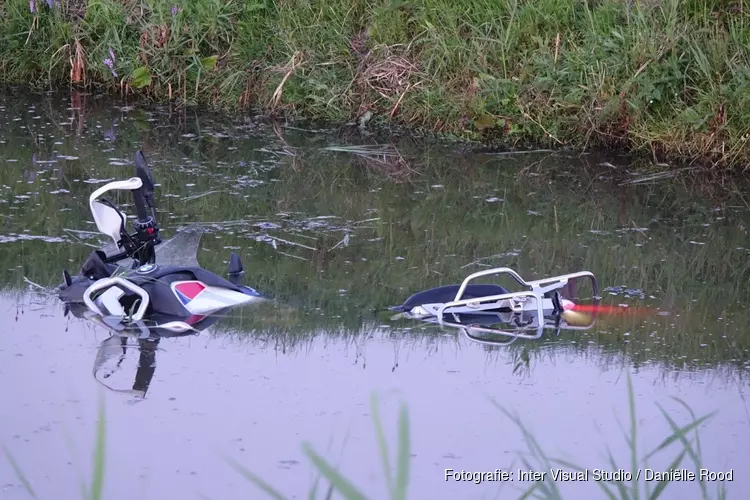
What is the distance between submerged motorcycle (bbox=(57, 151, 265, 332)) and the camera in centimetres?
497

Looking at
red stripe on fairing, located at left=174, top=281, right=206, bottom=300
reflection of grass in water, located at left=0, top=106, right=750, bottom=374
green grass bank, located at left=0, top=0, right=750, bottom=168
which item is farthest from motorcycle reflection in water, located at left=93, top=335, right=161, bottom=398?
green grass bank, located at left=0, top=0, right=750, bottom=168

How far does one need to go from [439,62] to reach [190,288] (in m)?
3.87

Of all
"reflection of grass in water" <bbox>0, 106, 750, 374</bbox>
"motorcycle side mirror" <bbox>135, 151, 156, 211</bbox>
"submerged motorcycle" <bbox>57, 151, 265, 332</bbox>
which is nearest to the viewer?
"submerged motorcycle" <bbox>57, 151, 265, 332</bbox>

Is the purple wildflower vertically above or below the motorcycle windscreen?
above

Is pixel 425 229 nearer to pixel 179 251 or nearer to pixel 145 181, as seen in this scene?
pixel 179 251

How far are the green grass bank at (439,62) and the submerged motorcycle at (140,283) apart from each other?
353 centimetres

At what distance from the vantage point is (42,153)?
7723 millimetres

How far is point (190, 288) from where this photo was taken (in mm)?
5098

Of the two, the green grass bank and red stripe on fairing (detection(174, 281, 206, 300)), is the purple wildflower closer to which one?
the green grass bank

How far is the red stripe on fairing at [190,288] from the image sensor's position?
5066 mm

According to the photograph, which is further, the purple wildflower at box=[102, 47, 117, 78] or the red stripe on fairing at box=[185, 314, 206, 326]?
the purple wildflower at box=[102, 47, 117, 78]

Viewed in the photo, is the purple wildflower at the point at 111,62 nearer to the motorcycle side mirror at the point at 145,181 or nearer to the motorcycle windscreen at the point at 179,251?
the motorcycle windscreen at the point at 179,251

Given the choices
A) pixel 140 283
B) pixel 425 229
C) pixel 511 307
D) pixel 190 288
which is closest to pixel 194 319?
pixel 190 288

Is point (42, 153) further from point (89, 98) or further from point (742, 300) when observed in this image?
point (742, 300)
